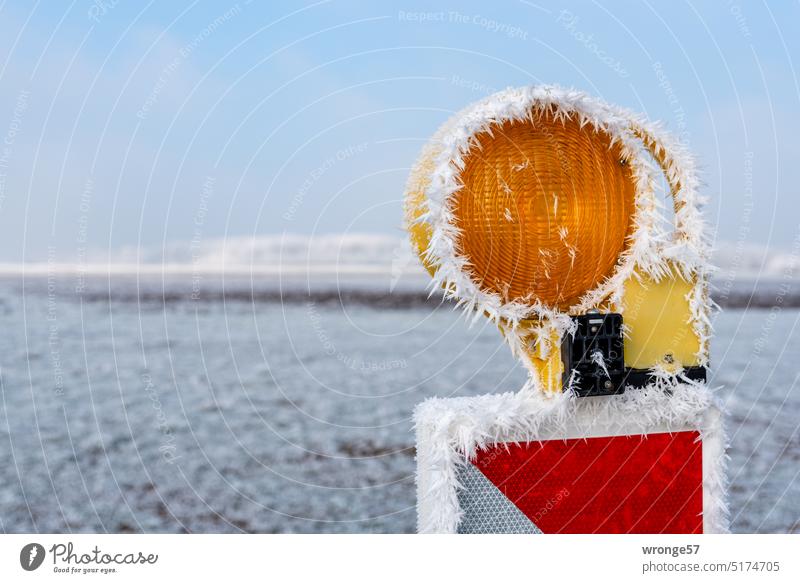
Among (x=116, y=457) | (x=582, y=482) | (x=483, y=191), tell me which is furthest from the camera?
(x=116, y=457)

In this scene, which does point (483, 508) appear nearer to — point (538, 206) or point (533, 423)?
point (533, 423)

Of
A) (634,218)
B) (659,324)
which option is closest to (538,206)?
(634,218)

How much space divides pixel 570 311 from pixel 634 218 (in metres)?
0.23

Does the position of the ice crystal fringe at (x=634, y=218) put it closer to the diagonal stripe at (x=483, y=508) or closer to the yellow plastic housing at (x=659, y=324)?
the yellow plastic housing at (x=659, y=324)

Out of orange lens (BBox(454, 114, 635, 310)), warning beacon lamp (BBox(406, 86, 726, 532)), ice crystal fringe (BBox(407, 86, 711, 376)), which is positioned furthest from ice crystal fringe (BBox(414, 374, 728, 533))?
orange lens (BBox(454, 114, 635, 310))

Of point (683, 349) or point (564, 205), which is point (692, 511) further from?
point (564, 205)

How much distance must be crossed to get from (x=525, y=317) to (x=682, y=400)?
15.5 inches

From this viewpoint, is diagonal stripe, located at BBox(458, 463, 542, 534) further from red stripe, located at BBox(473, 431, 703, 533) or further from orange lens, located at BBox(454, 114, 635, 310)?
orange lens, located at BBox(454, 114, 635, 310)

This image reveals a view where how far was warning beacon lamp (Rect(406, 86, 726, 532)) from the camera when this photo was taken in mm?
1381

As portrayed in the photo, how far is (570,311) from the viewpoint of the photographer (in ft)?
4.92
